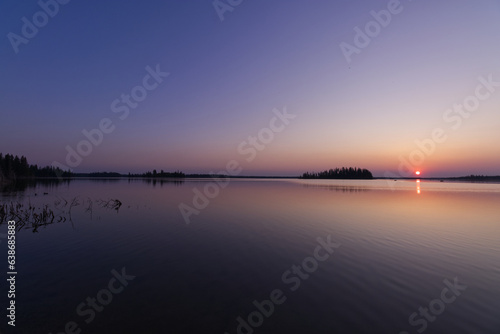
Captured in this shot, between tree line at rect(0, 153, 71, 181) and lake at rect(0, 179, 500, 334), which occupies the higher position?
tree line at rect(0, 153, 71, 181)

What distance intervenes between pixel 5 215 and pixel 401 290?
101 feet

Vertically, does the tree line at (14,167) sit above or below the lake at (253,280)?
above

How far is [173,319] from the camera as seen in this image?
738 cm

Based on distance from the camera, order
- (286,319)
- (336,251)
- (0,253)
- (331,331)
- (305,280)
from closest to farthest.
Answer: (331,331)
(286,319)
(305,280)
(0,253)
(336,251)

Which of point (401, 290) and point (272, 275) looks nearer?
point (401, 290)

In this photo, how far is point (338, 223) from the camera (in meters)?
22.9

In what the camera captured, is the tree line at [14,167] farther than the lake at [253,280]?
Yes

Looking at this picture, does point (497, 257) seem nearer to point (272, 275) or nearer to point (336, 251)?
point (336, 251)

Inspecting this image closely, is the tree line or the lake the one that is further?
the tree line

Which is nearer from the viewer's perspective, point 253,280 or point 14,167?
point 253,280

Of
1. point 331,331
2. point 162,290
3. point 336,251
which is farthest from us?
point 336,251

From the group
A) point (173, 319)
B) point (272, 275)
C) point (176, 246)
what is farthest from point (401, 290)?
point (176, 246)

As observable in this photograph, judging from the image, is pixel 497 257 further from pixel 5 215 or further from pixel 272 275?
pixel 5 215

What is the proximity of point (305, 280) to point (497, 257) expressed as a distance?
467 inches
